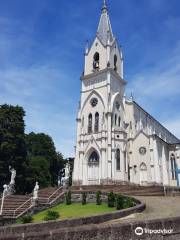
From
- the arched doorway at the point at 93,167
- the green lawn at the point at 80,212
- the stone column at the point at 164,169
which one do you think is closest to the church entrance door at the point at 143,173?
the stone column at the point at 164,169

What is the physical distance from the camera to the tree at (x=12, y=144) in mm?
36125

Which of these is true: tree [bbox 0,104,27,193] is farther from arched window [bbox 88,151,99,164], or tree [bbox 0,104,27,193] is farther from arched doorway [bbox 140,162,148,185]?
arched doorway [bbox 140,162,148,185]

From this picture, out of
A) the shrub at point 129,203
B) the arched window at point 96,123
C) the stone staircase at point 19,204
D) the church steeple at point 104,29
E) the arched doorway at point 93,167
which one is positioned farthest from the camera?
the church steeple at point 104,29

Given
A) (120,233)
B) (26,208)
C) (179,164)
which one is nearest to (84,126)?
(179,164)

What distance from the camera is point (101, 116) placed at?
4225 cm

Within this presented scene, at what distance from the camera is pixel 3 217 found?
62.3 ft

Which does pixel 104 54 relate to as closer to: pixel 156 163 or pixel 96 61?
pixel 96 61

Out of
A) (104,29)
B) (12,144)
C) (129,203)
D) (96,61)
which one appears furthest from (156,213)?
(104,29)

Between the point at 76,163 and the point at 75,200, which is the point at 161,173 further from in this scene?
the point at 75,200

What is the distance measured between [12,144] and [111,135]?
13.8m

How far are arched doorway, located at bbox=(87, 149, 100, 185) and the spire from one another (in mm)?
19138

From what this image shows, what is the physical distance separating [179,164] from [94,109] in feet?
56.4

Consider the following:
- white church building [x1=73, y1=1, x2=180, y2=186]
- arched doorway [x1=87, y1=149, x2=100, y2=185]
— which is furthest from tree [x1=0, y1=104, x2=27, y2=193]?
arched doorway [x1=87, y1=149, x2=100, y2=185]

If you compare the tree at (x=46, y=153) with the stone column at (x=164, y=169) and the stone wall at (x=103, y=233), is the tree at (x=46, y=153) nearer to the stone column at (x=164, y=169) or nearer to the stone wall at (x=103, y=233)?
the stone column at (x=164, y=169)
